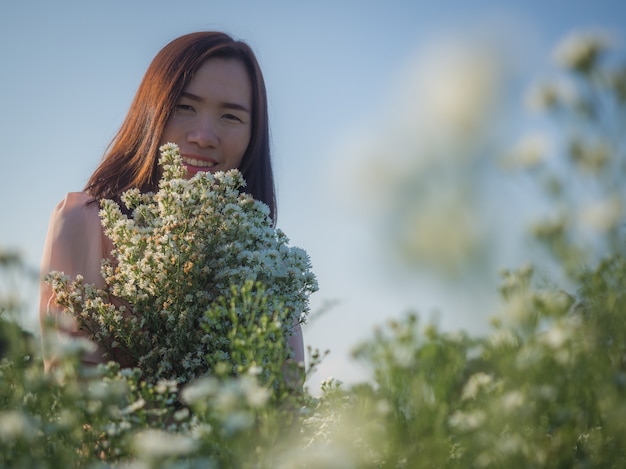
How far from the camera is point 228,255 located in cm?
352

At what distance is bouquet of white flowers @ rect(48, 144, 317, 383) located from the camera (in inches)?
135

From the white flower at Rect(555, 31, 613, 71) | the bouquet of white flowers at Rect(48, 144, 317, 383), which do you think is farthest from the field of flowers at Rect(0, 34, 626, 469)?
the bouquet of white flowers at Rect(48, 144, 317, 383)

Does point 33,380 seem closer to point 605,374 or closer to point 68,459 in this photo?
point 68,459

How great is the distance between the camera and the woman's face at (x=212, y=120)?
450 centimetres

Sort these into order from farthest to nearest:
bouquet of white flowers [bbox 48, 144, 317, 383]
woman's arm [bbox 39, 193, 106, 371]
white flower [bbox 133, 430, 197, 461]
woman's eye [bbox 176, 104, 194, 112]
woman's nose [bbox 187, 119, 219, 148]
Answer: woman's eye [bbox 176, 104, 194, 112] < woman's nose [bbox 187, 119, 219, 148] < woman's arm [bbox 39, 193, 106, 371] < bouquet of white flowers [bbox 48, 144, 317, 383] < white flower [bbox 133, 430, 197, 461]

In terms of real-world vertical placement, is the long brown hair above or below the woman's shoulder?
above

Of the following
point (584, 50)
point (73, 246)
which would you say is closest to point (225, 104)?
point (73, 246)

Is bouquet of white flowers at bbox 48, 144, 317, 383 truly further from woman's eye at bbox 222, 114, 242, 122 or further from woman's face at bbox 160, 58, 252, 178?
woman's eye at bbox 222, 114, 242, 122

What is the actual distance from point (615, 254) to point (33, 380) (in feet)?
5.92

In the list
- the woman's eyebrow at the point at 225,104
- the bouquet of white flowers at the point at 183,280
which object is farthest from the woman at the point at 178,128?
the bouquet of white flowers at the point at 183,280

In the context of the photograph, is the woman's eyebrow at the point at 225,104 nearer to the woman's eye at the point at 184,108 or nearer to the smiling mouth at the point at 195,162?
the woman's eye at the point at 184,108

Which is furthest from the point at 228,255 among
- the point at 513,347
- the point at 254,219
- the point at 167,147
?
the point at 513,347

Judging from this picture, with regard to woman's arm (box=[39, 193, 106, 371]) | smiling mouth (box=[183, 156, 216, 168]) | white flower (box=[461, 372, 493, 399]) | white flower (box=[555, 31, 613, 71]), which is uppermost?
smiling mouth (box=[183, 156, 216, 168])

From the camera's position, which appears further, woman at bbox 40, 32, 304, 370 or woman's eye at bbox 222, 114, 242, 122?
woman's eye at bbox 222, 114, 242, 122
